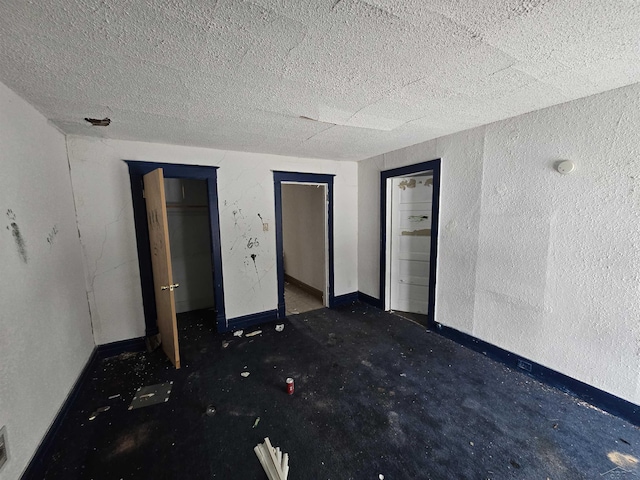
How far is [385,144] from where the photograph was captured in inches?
117

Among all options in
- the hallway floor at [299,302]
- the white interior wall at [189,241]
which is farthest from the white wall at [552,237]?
the white interior wall at [189,241]

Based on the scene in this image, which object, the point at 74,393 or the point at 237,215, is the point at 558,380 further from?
the point at 74,393

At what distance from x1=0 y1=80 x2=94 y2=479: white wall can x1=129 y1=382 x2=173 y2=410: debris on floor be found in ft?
1.49

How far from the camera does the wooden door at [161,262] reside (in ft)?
7.52

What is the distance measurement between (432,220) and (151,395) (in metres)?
3.13

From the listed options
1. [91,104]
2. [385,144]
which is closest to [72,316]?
[91,104]

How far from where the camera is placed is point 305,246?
479 centimetres

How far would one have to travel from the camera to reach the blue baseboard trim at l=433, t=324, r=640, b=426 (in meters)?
1.79

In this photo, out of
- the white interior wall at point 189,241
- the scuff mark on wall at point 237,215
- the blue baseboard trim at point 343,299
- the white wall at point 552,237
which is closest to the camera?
the white wall at point 552,237

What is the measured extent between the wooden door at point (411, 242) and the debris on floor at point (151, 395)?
2.85 metres

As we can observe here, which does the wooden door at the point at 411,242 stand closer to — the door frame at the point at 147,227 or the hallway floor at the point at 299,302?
the hallway floor at the point at 299,302

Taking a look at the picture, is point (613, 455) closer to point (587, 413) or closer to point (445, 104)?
point (587, 413)

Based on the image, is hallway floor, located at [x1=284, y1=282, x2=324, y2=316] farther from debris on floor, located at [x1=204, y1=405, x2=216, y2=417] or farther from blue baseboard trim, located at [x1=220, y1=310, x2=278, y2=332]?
debris on floor, located at [x1=204, y1=405, x2=216, y2=417]

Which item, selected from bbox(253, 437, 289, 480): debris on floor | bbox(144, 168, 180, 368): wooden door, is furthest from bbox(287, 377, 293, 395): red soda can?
bbox(144, 168, 180, 368): wooden door
